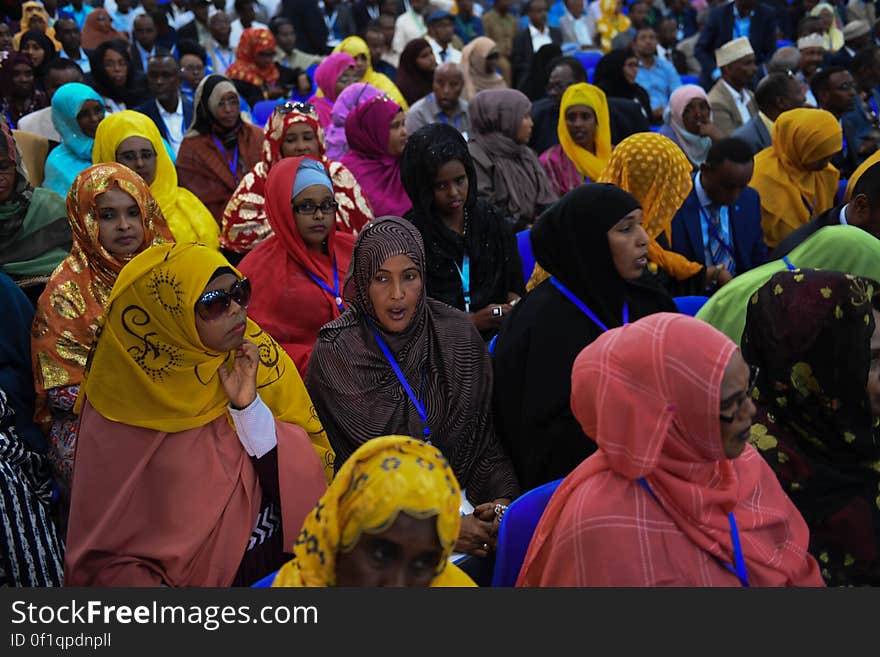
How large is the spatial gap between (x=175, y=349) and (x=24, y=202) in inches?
81.2

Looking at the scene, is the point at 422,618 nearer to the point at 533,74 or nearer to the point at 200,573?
the point at 200,573

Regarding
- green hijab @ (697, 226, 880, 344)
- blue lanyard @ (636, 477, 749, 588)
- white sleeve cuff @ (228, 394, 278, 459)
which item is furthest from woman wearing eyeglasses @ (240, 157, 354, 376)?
→ blue lanyard @ (636, 477, 749, 588)

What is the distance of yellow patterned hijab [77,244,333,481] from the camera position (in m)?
2.46

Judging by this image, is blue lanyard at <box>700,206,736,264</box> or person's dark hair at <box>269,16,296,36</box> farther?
person's dark hair at <box>269,16,296,36</box>

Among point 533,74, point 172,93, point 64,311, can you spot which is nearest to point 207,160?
point 172,93

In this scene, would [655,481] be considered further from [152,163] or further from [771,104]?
[771,104]

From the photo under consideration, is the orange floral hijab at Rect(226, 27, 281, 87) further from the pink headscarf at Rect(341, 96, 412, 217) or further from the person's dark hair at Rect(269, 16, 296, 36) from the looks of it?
the pink headscarf at Rect(341, 96, 412, 217)

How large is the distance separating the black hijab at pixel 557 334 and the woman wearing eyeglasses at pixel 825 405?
653 millimetres

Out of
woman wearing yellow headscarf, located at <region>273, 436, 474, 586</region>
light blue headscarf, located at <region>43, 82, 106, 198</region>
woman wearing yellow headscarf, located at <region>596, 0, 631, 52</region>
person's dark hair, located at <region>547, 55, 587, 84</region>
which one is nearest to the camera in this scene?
woman wearing yellow headscarf, located at <region>273, 436, 474, 586</region>

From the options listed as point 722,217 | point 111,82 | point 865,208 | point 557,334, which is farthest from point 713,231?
point 111,82

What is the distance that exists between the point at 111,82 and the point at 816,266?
242 inches

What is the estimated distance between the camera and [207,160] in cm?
588

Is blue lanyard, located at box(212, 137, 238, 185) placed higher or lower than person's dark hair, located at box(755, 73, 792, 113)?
lower

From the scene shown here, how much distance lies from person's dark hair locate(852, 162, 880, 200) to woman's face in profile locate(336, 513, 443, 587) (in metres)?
2.70
